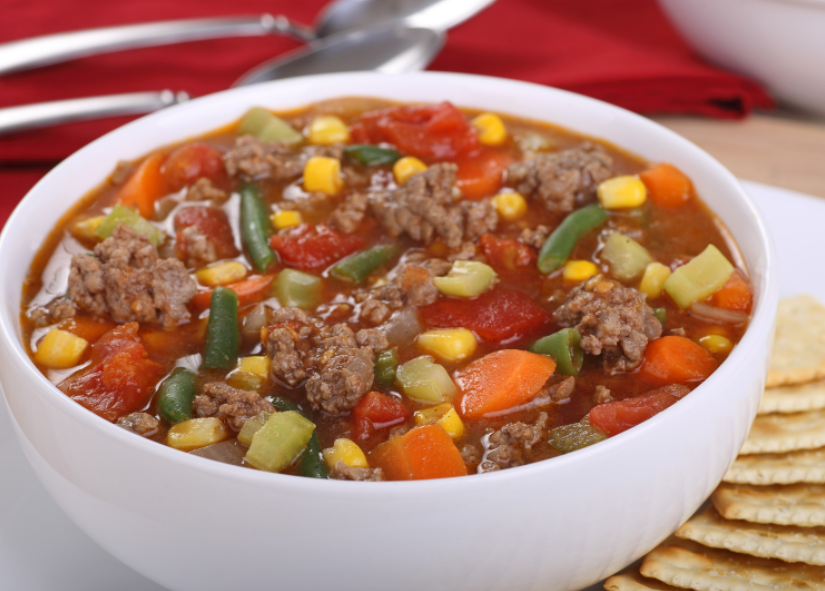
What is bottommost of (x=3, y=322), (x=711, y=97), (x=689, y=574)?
(x=689, y=574)

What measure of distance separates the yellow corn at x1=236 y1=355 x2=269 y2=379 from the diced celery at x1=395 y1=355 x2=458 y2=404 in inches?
18.8

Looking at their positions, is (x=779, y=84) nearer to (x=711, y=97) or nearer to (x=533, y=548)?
(x=711, y=97)

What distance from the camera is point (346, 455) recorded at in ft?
9.39

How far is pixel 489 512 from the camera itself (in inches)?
99.5

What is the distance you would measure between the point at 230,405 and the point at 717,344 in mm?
1793

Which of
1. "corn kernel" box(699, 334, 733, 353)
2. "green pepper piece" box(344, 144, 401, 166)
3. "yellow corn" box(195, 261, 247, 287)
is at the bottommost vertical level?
"corn kernel" box(699, 334, 733, 353)

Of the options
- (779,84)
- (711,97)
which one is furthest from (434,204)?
(779,84)

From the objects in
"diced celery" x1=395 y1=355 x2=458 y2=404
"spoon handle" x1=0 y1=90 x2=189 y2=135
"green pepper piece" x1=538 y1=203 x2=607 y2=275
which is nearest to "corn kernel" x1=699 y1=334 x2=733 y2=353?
"green pepper piece" x1=538 y1=203 x2=607 y2=275

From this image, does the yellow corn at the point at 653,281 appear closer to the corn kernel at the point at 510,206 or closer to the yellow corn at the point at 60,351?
the corn kernel at the point at 510,206

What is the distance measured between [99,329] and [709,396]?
225 cm

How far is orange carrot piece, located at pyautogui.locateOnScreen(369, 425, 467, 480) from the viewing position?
9.28 ft

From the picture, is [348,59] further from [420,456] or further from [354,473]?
[354,473]

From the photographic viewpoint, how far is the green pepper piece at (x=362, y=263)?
12.2 feet

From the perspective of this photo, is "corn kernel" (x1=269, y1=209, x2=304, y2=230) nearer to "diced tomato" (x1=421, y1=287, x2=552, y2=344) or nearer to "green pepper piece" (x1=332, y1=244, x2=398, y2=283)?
"green pepper piece" (x1=332, y1=244, x2=398, y2=283)
